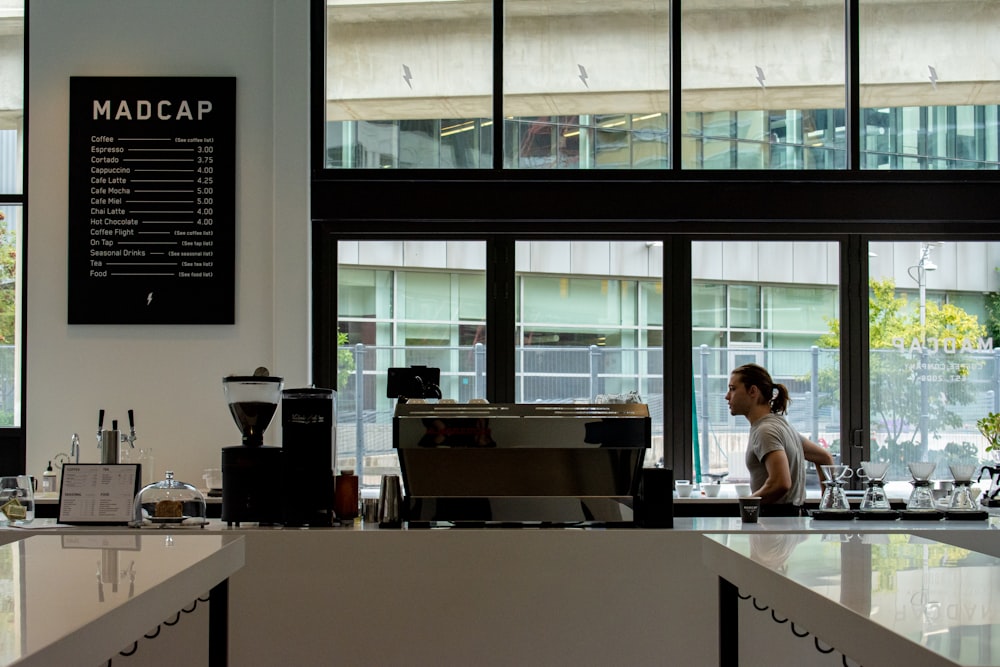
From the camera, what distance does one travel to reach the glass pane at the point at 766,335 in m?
5.04

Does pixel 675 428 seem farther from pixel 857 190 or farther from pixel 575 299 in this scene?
pixel 857 190

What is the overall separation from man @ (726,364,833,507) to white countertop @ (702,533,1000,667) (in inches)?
38.2

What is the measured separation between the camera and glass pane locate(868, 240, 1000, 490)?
5.03m

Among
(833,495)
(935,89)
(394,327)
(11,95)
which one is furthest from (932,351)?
(11,95)

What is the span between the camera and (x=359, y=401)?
5031 mm

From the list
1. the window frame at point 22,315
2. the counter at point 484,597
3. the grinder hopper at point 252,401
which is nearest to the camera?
the counter at point 484,597

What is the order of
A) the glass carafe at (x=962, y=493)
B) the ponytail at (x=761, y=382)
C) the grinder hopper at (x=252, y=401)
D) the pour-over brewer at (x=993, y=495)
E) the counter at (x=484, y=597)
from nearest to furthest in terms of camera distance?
the counter at (x=484, y=597) → the grinder hopper at (x=252, y=401) → the glass carafe at (x=962, y=493) → the ponytail at (x=761, y=382) → the pour-over brewer at (x=993, y=495)

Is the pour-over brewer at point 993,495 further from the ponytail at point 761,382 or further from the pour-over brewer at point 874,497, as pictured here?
the ponytail at point 761,382

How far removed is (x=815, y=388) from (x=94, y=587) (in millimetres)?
3876

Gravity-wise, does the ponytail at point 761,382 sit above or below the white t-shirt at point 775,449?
above

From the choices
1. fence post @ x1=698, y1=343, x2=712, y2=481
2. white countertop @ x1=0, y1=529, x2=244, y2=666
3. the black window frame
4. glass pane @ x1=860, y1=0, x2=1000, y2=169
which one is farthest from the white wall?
glass pane @ x1=860, y1=0, x2=1000, y2=169

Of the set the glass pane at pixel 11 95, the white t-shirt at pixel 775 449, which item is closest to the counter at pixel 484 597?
the white t-shirt at pixel 775 449

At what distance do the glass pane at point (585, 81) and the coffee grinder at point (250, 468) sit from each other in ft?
6.88

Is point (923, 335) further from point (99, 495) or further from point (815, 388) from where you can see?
point (99, 495)
